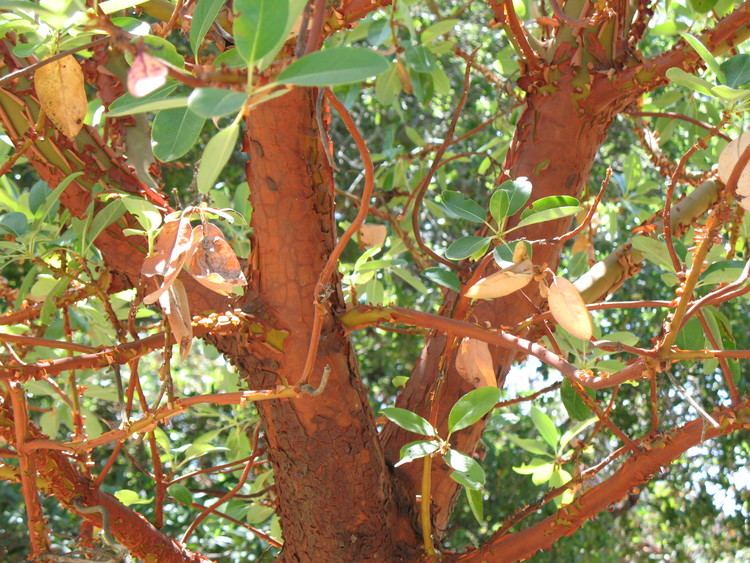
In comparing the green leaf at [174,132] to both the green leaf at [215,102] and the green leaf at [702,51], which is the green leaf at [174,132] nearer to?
the green leaf at [215,102]

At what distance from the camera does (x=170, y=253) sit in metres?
0.58

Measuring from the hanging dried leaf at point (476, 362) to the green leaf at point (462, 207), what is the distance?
0.34ft

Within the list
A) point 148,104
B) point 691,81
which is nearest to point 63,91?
point 148,104

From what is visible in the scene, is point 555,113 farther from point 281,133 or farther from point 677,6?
point 677,6

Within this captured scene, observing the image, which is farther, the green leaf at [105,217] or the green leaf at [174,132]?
the green leaf at [105,217]

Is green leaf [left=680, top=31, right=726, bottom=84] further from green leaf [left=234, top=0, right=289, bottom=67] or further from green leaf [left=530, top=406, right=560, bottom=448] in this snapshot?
green leaf [left=530, top=406, right=560, bottom=448]

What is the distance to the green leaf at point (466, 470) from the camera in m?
0.71

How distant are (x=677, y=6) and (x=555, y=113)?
49 centimetres

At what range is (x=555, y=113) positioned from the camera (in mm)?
1001

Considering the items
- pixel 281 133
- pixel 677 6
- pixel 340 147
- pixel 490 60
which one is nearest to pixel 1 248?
pixel 281 133

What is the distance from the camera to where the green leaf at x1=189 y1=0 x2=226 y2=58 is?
0.55m

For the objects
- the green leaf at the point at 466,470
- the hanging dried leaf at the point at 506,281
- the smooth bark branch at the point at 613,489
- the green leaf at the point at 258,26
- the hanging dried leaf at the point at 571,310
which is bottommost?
the smooth bark branch at the point at 613,489

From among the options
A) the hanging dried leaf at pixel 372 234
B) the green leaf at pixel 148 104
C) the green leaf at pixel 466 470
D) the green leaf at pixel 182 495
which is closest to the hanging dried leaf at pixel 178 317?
the green leaf at pixel 148 104

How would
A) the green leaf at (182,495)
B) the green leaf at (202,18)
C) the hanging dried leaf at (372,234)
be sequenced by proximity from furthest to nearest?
the green leaf at (182,495) < the hanging dried leaf at (372,234) < the green leaf at (202,18)
